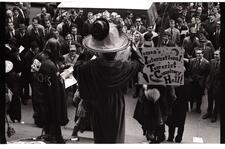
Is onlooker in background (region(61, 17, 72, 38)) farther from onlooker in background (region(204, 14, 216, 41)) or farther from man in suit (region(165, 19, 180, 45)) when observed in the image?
onlooker in background (region(204, 14, 216, 41))

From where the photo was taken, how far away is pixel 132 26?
6742mm

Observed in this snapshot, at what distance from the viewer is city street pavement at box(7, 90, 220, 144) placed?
6.77m

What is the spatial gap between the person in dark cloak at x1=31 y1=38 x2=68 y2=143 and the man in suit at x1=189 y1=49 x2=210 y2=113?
1.87 m

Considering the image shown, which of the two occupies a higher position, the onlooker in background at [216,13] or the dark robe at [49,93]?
the onlooker in background at [216,13]

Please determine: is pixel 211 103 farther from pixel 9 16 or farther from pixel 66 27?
pixel 9 16

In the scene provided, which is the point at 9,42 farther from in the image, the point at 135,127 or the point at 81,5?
the point at 135,127

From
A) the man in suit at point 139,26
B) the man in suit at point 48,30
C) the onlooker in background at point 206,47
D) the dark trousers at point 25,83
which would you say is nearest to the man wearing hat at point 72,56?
the man in suit at point 48,30

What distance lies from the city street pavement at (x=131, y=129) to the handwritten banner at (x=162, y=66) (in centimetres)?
37

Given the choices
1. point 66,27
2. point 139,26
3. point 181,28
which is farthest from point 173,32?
point 66,27

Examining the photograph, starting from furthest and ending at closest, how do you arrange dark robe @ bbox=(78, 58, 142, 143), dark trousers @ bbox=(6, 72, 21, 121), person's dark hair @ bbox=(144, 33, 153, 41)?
dark trousers @ bbox=(6, 72, 21, 121)
dark robe @ bbox=(78, 58, 142, 143)
person's dark hair @ bbox=(144, 33, 153, 41)

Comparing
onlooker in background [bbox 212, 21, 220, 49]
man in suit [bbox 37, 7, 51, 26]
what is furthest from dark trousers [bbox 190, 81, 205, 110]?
man in suit [bbox 37, 7, 51, 26]

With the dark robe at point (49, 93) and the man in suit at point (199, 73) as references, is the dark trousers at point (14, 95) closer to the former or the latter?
the dark robe at point (49, 93)

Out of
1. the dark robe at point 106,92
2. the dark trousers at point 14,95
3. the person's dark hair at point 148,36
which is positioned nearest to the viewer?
the person's dark hair at point 148,36

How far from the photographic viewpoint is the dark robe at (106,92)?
6.74 m
